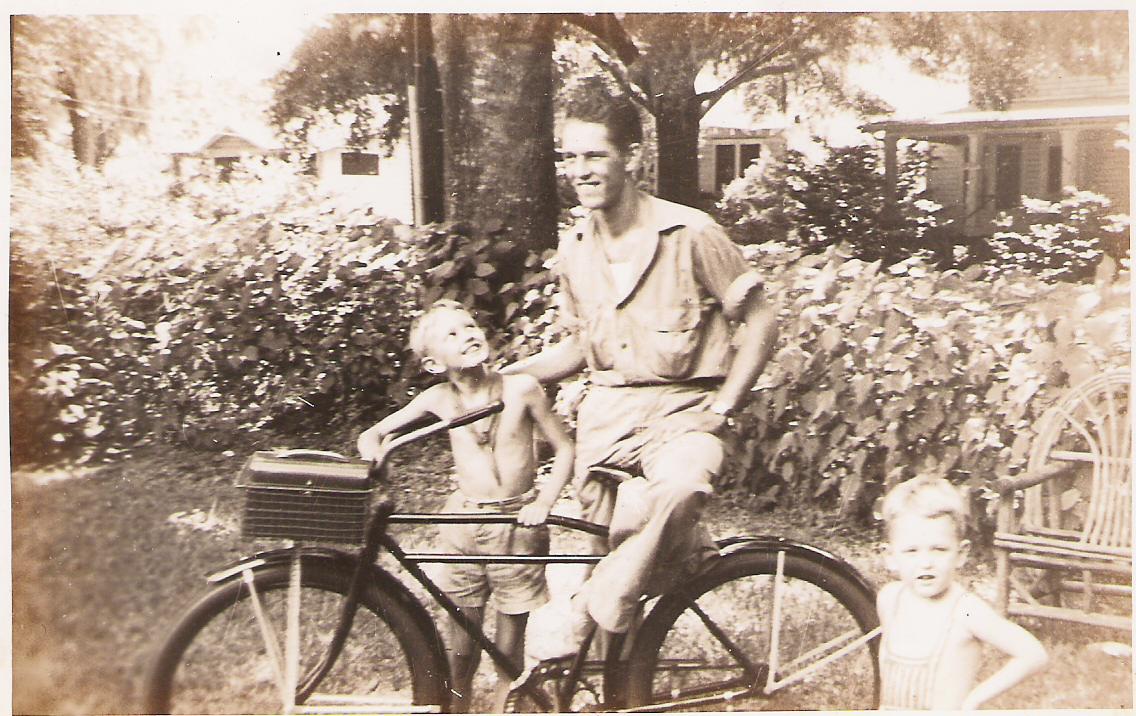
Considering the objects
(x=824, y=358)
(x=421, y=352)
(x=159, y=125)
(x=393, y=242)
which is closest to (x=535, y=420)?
(x=421, y=352)

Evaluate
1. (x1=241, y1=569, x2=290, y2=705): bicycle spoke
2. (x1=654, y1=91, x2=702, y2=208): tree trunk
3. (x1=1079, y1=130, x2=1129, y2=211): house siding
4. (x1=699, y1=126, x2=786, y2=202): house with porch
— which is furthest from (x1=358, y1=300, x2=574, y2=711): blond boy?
(x1=1079, y1=130, x2=1129, y2=211): house siding

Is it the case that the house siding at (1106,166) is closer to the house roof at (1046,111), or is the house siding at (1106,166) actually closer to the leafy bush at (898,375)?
the house roof at (1046,111)

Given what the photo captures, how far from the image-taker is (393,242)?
12.8ft

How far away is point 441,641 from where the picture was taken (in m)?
3.80

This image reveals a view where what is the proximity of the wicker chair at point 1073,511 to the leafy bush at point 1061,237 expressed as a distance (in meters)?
0.45

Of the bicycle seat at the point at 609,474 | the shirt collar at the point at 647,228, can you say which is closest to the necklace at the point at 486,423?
the bicycle seat at the point at 609,474

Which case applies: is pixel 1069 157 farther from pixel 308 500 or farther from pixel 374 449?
pixel 308 500

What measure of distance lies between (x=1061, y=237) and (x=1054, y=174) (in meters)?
0.25

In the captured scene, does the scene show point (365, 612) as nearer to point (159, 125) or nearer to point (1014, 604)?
point (159, 125)

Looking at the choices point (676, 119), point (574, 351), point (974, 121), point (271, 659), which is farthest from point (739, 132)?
point (271, 659)

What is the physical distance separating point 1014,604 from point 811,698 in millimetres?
860

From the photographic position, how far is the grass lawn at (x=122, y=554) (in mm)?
3836

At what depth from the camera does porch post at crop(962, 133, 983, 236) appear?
3.98 metres

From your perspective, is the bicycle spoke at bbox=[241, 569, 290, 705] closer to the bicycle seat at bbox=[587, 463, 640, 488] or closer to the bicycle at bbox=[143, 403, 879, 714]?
the bicycle at bbox=[143, 403, 879, 714]
